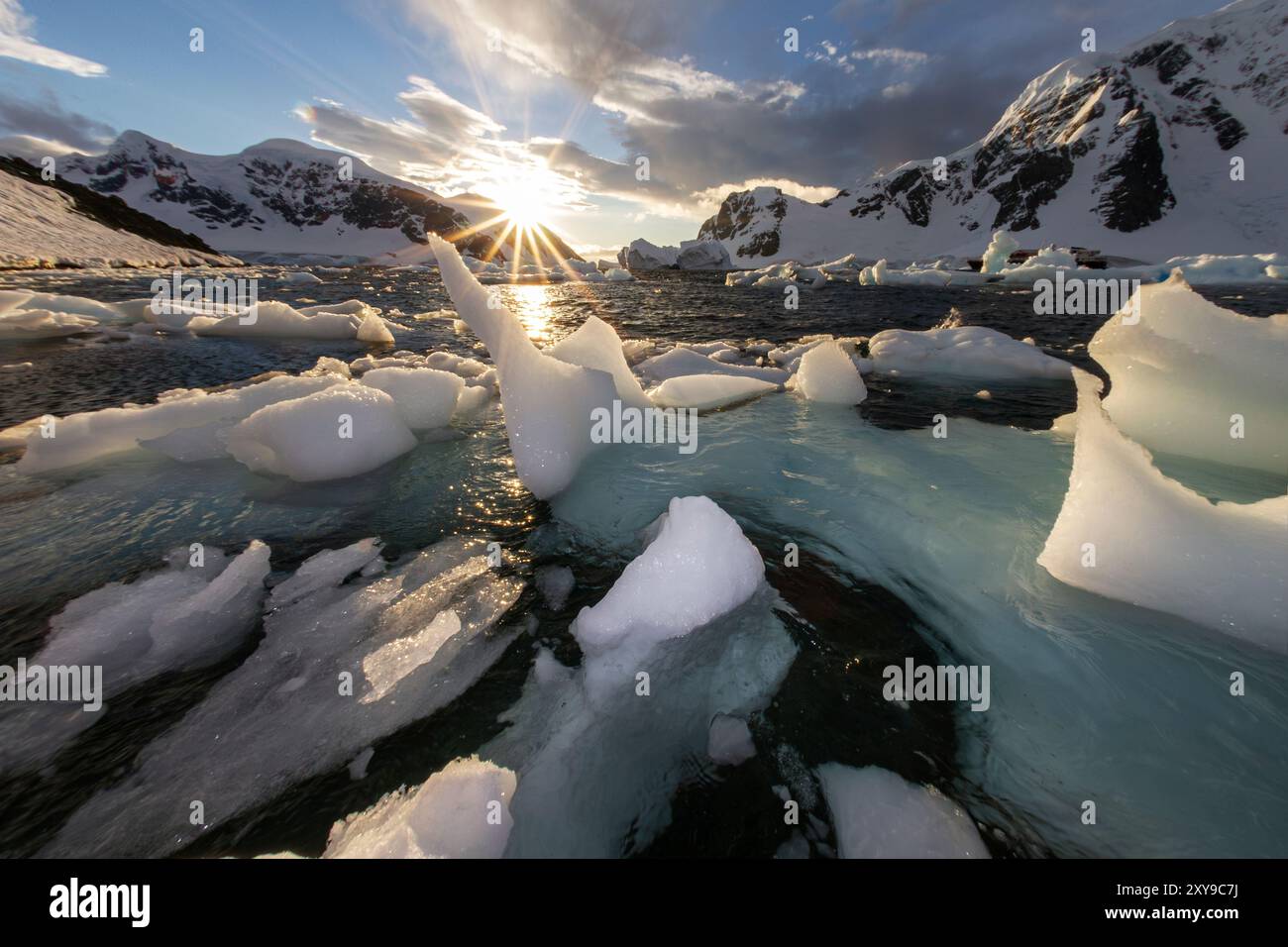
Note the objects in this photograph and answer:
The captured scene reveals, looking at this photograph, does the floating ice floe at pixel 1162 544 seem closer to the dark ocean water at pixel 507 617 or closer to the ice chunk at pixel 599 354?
the dark ocean water at pixel 507 617

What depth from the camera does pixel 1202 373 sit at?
4.57 m

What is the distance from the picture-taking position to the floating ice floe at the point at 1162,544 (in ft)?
9.12

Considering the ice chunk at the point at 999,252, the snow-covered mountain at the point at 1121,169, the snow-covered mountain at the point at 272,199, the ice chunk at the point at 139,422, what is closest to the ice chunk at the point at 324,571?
the ice chunk at the point at 139,422

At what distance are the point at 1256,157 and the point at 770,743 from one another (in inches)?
6255

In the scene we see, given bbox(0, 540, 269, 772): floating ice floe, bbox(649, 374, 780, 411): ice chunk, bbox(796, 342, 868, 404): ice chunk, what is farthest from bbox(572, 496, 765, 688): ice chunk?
bbox(796, 342, 868, 404): ice chunk

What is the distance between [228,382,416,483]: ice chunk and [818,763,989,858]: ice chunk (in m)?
4.95

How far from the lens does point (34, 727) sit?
229cm

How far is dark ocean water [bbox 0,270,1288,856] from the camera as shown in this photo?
1.98 m

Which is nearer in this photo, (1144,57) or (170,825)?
(170,825)

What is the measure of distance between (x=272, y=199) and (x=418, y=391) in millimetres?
189353

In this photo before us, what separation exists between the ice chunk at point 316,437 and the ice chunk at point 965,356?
9597 mm

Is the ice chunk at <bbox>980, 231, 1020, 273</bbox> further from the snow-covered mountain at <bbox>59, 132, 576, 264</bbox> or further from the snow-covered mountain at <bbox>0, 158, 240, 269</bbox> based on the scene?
the snow-covered mountain at <bbox>59, 132, 576, 264</bbox>
